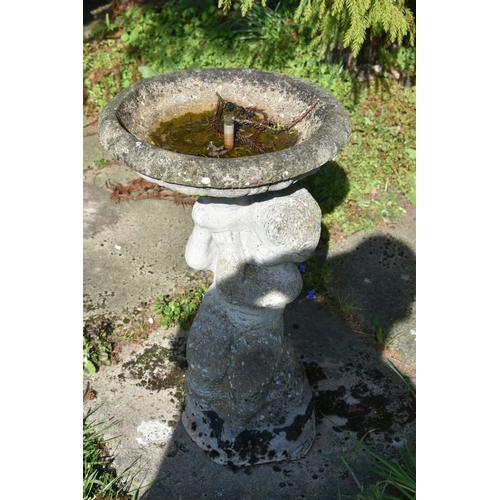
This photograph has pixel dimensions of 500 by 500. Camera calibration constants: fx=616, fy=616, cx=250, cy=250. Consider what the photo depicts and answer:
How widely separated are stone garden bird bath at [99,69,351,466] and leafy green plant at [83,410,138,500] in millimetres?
510

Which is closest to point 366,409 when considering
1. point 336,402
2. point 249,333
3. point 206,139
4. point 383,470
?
point 336,402

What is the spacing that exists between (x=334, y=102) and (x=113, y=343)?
8.00ft

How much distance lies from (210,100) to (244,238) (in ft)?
2.91

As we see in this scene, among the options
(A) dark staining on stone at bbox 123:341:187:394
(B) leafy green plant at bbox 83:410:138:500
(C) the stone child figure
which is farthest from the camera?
(A) dark staining on stone at bbox 123:341:187:394

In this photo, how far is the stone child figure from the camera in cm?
304

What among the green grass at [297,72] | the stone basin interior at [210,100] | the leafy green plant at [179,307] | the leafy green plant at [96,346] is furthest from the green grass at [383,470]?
the green grass at [297,72]

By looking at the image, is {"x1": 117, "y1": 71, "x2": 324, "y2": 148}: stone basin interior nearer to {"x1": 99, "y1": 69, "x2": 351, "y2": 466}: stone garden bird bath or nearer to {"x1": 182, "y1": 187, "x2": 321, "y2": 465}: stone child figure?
{"x1": 99, "y1": 69, "x2": 351, "y2": 466}: stone garden bird bath

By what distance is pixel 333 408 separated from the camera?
4.11 meters

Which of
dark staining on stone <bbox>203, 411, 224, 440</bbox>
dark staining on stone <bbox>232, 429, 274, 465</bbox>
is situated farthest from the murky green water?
dark staining on stone <bbox>232, 429, 274, 465</bbox>

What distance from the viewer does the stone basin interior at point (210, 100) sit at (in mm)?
3301

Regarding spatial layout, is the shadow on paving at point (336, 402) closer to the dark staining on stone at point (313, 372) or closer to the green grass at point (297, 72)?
the dark staining on stone at point (313, 372)

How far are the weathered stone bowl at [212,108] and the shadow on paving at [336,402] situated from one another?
1838 millimetres

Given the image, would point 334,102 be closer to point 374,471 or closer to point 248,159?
point 248,159

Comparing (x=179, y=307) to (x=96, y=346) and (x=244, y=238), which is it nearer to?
(x=96, y=346)
